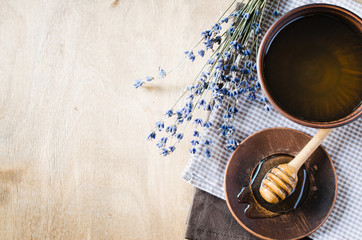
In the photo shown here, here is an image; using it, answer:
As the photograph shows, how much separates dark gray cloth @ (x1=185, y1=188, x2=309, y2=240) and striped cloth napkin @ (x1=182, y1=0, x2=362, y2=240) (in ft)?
0.11

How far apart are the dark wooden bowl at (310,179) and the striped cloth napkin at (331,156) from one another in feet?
0.13

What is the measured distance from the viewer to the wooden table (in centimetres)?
89

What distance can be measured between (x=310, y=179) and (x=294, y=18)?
0.33m

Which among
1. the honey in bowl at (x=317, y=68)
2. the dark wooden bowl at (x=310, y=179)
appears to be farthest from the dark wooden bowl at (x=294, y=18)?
the dark wooden bowl at (x=310, y=179)

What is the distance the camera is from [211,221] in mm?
786

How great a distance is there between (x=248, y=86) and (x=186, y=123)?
0.73ft

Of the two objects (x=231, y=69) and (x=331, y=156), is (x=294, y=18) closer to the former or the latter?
(x=231, y=69)

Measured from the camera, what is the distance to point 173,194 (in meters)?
0.89

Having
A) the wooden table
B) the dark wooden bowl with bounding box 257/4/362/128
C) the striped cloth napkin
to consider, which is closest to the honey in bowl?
the dark wooden bowl with bounding box 257/4/362/128

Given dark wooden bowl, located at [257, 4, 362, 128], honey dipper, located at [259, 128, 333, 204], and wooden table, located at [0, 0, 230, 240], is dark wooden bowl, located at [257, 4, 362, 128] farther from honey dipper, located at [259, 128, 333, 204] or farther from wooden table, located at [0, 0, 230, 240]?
wooden table, located at [0, 0, 230, 240]

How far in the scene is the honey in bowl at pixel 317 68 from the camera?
63cm

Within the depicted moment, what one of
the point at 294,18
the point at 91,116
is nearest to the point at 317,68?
the point at 294,18

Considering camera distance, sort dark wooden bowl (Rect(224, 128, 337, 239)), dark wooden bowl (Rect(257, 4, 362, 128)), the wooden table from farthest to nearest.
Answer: the wooden table
dark wooden bowl (Rect(224, 128, 337, 239))
dark wooden bowl (Rect(257, 4, 362, 128))

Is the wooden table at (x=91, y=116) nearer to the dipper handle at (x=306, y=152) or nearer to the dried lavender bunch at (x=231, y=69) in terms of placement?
the dried lavender bunch at (x=231, y=69)
